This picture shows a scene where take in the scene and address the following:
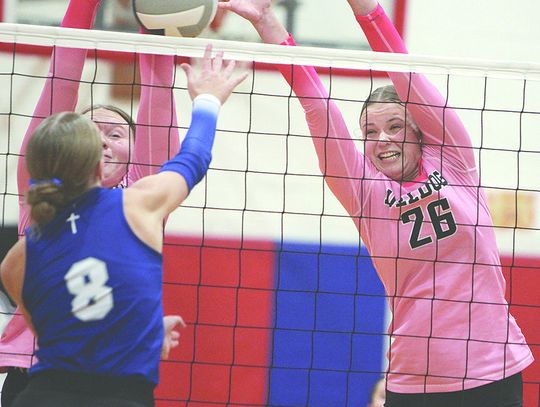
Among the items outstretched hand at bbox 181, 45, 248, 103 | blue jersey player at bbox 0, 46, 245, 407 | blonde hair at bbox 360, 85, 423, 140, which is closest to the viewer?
blue jersey player at bbox 0, 46, 245, 407

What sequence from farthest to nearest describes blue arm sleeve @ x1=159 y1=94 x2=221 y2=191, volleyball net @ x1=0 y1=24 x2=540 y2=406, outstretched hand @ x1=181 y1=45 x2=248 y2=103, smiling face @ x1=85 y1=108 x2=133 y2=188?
volleyball net @ x1=0 y1=24 x2=540 y2=406 → smiling face @ x1=85 y1=108 x2=133 y2=188 → outstretched hand @ x1=181 y1=45 x2=248 y2=103 → blue arm sleeve @ x1=159 y1=94 x2=221 y2=191

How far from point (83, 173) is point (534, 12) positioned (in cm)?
330

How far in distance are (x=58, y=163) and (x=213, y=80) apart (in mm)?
633

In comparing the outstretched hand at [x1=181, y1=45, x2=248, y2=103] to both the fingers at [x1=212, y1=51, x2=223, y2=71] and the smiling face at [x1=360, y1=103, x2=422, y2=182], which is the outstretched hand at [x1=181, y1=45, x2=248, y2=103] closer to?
the fingers at [x1=212, y1=51, x2=223, y2=71]

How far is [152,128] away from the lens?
2.97 metres

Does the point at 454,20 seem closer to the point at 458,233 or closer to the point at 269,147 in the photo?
A: the point at 269,147

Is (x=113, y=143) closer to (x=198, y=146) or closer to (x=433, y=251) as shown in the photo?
(x=198, y=146)

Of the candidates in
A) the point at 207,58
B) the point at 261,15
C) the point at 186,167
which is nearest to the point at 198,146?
the point at 186,167

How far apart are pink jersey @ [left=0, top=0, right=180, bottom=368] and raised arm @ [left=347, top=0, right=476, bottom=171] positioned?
67 cm

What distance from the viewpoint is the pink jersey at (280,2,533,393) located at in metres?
2.94

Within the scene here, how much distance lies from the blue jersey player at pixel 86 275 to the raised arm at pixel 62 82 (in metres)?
0.81

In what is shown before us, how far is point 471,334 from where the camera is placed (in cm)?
296

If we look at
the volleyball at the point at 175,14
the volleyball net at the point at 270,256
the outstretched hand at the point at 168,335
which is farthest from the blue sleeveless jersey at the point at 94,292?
the volleyball net at the point at 270,256

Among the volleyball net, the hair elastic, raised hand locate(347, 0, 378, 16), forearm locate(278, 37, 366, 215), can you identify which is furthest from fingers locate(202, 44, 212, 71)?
the volleyball net
